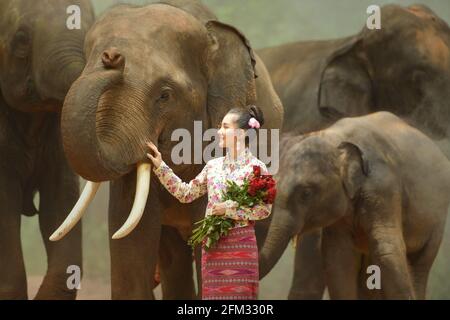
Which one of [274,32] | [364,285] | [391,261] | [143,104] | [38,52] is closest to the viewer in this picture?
[143,104]

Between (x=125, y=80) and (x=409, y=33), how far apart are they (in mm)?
3718

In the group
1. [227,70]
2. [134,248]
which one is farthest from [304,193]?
[134,248]

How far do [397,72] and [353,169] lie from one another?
76.7 inches

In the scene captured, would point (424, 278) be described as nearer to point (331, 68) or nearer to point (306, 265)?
point (306, 265)

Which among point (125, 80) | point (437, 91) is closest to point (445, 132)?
point (437, 91)

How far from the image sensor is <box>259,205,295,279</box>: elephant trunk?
8.34 m

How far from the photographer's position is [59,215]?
8367 mm

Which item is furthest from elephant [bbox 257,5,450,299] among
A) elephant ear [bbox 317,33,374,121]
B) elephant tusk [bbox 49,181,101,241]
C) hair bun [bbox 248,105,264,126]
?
hair bun [bbox 248,105,264,126]

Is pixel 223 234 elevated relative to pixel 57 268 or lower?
elevated

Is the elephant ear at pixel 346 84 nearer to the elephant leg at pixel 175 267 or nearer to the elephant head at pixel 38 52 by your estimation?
the elephant leg at pixel 175 267

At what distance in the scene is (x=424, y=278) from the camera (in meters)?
8.82

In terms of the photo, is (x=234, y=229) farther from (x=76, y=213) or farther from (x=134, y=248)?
(x=134, y=248)

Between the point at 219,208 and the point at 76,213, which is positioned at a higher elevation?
the point at 219,208
